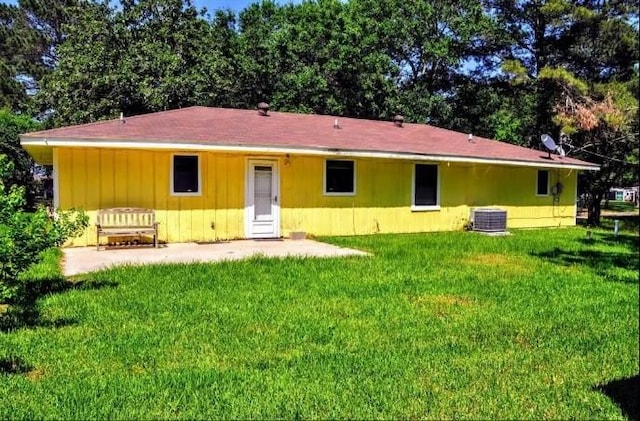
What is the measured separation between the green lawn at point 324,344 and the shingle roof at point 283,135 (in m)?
3.72

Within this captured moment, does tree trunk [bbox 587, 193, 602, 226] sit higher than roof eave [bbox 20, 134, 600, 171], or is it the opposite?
roof eave [bbox 20, 134, 600, 171]

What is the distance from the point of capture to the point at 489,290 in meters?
6.71

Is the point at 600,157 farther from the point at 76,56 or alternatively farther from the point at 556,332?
the point at 76,56

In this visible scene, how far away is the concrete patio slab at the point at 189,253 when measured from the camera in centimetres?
861

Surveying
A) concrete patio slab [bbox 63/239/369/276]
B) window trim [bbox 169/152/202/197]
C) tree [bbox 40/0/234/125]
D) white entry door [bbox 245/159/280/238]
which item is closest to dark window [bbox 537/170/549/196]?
concrete patio slab [bbox 63/239/369/276]

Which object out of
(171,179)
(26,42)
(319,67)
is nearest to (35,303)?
(171,179)

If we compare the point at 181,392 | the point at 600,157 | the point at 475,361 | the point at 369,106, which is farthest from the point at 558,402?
the point at 369,106

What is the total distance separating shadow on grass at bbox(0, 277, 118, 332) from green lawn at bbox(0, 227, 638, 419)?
0.05m

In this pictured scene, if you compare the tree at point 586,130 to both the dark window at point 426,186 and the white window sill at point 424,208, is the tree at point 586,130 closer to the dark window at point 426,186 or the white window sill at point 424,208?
the dark window at point 426,186

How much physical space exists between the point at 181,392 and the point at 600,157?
20618mm

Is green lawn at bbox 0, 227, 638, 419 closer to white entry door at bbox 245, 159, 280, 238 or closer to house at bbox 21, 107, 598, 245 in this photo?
house at bbox 21, 107, 598, 245

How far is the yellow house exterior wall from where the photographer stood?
1079 centimetres

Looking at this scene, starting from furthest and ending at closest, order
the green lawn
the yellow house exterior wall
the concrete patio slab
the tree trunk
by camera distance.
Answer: the tree trunk
the yellow house exterior wall
the concrete patio slab
the green lawn

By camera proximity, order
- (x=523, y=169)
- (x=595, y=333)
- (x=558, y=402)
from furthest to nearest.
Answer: (x=523, y=169), (x=595, y=333), (x=558, y=402)
